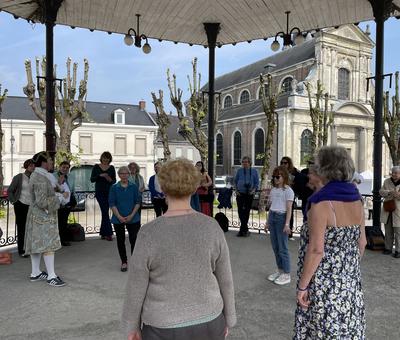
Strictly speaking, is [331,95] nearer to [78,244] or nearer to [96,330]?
[78,244]

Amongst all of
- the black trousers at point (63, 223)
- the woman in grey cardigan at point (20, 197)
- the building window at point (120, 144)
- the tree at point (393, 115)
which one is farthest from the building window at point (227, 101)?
the woman in grey cardigan at point (20, 197)

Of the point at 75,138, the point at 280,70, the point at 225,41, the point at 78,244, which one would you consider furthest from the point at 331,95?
the point at 78,244

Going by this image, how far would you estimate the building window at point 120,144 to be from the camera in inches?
1779

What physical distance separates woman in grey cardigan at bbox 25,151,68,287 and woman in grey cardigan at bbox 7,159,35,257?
1.81 m

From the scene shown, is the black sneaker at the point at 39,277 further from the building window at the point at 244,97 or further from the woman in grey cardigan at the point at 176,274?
the building window at the point at 244,97

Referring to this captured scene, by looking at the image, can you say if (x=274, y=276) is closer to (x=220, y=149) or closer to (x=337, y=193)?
(x=337, y=193)

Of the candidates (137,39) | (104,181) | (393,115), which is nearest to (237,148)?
(393,115)

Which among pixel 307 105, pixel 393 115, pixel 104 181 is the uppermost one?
pixel 307 105

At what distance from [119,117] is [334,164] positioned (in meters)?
45.2

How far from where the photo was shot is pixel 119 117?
46094mm

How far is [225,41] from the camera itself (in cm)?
1033

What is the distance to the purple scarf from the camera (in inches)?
105

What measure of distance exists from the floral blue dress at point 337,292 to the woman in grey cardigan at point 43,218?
380 cm

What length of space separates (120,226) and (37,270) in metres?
1.37
